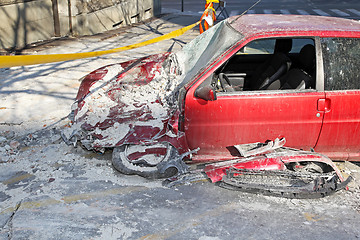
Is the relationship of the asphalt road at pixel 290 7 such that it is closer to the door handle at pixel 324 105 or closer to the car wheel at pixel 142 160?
the door handle at pixel 324 105

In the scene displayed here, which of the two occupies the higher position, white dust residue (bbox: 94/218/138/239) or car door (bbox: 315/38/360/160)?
car door (bbox: 315/38/360/160)

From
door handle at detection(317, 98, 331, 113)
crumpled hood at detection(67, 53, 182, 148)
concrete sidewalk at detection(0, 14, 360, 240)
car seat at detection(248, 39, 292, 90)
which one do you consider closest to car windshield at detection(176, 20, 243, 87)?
crumpled hood at detection(67, 53, 182, 148)

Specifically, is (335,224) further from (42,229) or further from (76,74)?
(76,74)

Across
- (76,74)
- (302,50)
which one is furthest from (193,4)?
(302,50)

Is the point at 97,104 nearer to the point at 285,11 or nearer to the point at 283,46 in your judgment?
the point at 283,46

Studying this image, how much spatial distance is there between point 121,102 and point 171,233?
5.48ft

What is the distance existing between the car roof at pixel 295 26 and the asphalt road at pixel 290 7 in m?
16.1

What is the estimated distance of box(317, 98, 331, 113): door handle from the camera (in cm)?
425

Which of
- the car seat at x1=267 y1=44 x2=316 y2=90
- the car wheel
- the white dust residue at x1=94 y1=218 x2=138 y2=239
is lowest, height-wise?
the white dust residue at x1=94 y1=218 x2=138 y2=239

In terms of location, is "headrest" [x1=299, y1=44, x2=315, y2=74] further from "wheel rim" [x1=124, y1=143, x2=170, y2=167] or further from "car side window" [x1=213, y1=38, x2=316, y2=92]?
"wheel rim" [x1=124, y1=143, x2=170, y2=167]

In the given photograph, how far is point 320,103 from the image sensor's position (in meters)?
4.25

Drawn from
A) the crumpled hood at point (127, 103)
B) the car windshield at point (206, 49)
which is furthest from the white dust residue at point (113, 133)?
the car windshield at point (206, 49)

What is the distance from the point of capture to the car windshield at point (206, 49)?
14.6 ft

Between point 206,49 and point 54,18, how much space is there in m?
8.41
